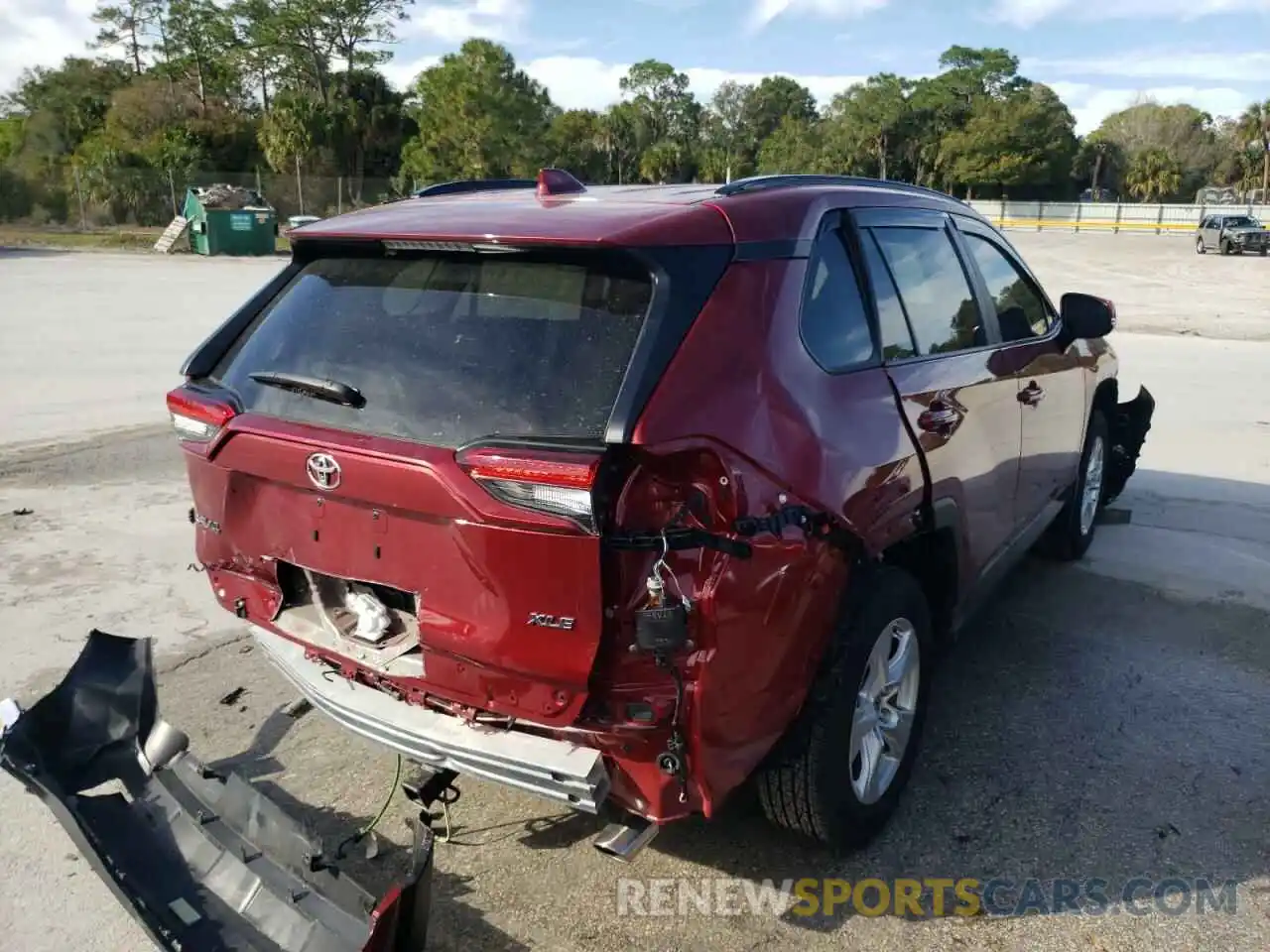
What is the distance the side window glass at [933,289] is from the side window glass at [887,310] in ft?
0.16

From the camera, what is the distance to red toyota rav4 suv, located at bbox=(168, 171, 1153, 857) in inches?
94.0

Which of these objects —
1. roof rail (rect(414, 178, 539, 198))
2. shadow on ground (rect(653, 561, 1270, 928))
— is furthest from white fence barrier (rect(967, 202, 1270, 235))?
roof rail (rect(414, 178, 539, 198))

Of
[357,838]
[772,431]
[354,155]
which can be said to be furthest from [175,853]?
[354,155]

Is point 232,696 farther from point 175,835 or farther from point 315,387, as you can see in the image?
point 315,387

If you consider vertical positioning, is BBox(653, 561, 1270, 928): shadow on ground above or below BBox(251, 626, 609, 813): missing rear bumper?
below

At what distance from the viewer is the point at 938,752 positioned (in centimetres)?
369

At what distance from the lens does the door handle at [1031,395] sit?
4.09 m

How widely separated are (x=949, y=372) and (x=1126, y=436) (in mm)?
3386

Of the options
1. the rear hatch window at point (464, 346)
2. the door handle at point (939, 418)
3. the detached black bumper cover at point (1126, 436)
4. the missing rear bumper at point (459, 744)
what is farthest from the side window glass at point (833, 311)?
the detached black bumper cover at point (1126, 436)

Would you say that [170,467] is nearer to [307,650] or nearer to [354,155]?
[307,650]

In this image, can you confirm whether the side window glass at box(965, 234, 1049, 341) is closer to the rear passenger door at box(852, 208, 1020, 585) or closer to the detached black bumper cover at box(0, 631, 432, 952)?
the rear passenger door at box(852, 208, 1020, 585)

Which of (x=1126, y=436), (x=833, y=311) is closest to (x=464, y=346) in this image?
(x=833, y=311)

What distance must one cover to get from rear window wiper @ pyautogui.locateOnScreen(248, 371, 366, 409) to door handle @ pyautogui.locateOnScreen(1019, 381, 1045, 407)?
8.50 feet

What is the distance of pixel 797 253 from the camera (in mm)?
2857
